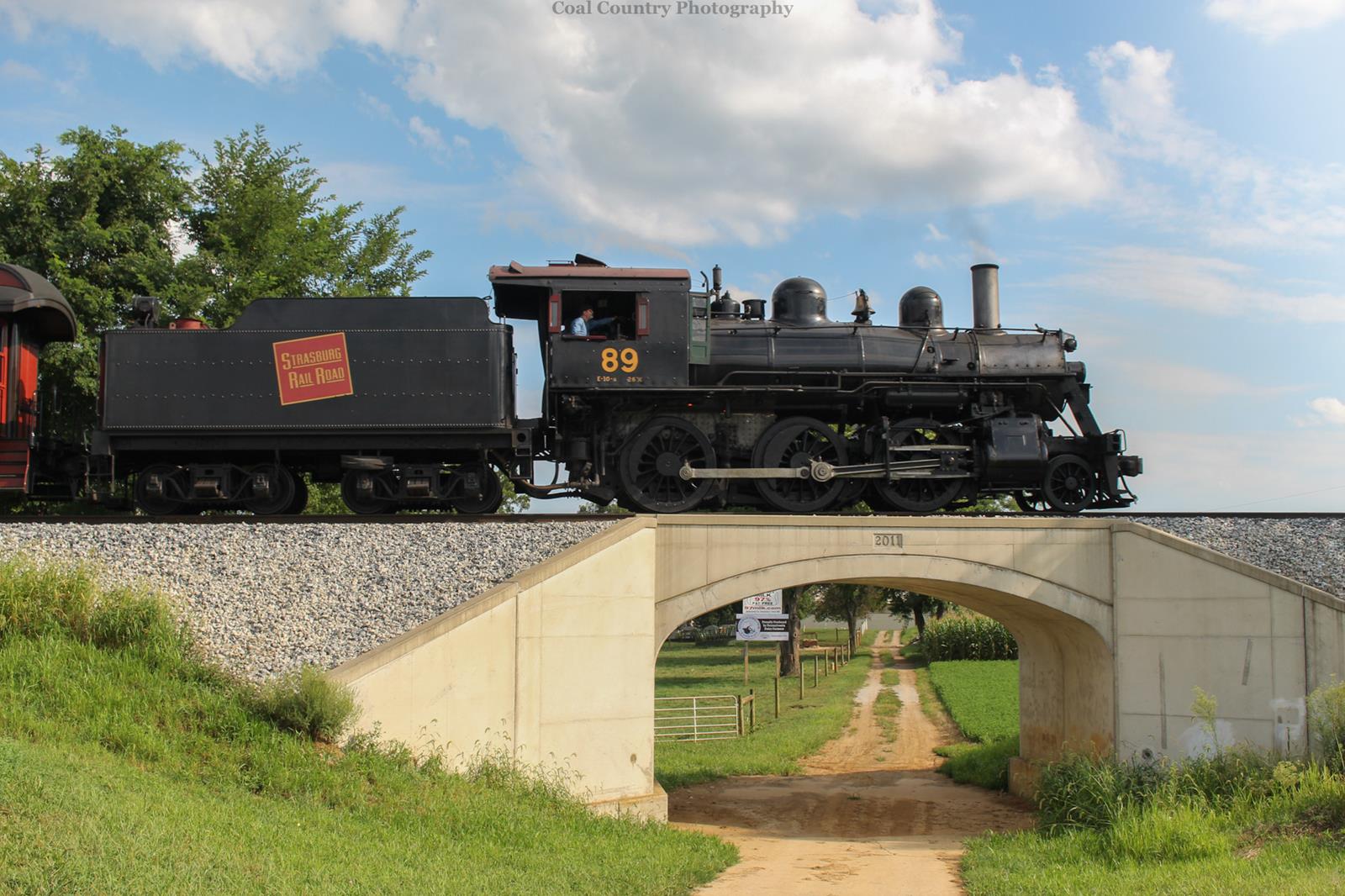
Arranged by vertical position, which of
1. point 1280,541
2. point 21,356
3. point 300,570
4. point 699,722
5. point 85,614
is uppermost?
point 21,356

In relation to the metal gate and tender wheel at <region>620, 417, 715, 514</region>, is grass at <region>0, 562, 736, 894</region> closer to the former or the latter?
tender wheel at <region>620, 417, 715, 514</region>

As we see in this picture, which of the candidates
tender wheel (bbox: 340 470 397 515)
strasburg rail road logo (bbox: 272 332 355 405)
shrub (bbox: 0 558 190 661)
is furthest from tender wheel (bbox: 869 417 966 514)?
shrub (bbox: 0 558 190 661)

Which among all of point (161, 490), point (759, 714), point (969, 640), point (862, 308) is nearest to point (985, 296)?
point (862, 308)

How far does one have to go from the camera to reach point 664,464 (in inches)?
574

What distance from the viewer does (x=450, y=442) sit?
14.3 metres

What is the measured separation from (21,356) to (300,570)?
613cm

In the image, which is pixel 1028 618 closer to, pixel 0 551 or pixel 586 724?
pixel 586 724

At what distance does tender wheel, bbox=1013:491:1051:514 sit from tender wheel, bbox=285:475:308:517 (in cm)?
1017

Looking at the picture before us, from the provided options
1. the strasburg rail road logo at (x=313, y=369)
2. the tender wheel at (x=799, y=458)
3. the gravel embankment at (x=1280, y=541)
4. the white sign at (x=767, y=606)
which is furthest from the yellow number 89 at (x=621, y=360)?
the white sign at (x=767, y=606)

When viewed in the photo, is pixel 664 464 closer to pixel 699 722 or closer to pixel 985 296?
pixel 985 296

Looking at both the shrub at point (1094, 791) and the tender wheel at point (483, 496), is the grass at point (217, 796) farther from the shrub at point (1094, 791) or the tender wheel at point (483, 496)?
the shrub at point (1094, 791)

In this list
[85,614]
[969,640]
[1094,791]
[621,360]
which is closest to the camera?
[85,614]

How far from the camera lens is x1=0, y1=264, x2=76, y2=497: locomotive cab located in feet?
46.4

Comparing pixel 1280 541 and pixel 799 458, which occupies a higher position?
pixel 799 458
